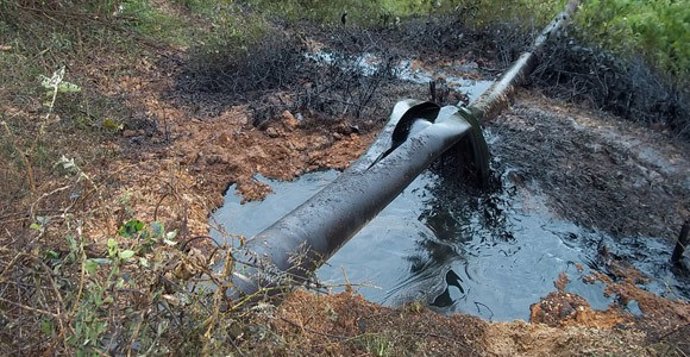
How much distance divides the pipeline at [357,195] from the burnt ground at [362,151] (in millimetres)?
240

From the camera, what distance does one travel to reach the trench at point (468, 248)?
12.0 feet

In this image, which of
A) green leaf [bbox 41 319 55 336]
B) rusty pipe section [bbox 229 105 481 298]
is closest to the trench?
rusty pipe section [bbox 229 105 481 298]

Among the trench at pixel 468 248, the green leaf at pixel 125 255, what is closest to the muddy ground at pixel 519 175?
the trench at pixel 468 248

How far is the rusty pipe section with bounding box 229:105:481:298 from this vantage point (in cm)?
233

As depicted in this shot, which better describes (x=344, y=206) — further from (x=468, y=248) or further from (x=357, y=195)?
(x=468, y=248)

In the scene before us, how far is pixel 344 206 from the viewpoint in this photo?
303 centimetres

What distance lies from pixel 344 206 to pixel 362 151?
5.75 ft

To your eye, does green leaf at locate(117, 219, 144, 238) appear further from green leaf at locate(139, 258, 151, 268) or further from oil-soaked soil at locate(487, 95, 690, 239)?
oil-soaked soil at locate(487, 95, 690, 239)

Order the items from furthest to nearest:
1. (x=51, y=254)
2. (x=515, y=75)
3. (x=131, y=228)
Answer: (x=515, y=75)
(x=131, y=228)
(x=51, y=254)

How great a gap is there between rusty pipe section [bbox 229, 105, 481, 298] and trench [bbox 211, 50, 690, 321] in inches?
19.8

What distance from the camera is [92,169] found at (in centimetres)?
395

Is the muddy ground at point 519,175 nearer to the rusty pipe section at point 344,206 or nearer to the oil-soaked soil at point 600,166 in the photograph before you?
the oil-soaked soil at point 600,166

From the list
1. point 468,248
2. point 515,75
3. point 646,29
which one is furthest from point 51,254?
point 646,29

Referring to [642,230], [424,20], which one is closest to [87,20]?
A: [424,20]
